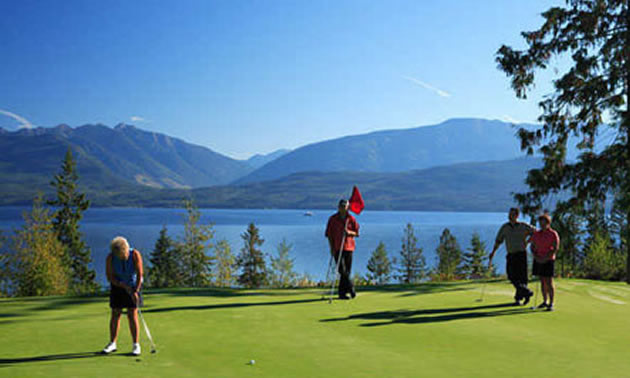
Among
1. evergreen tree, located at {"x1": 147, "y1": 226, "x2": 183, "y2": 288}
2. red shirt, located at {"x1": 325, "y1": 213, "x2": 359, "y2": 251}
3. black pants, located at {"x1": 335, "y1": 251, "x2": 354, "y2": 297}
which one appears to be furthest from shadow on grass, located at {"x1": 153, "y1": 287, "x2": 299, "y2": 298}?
evergreen tree, located at {"x1": 147, "y1": 226, "x2": 183, "y2": 288}

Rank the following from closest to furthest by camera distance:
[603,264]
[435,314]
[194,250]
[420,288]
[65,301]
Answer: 1. [435,314]
2. [65,301]
3. [420,288]
4. [603,264]
5. [194,250]

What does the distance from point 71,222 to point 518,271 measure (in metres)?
70.4

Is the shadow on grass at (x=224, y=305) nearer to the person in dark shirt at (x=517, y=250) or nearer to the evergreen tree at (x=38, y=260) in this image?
the person in dark shirt at (x=517, y=250)

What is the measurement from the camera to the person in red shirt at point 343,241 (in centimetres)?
1304

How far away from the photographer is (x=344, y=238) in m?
12.9

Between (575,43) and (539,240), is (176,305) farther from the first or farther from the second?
(575,43)

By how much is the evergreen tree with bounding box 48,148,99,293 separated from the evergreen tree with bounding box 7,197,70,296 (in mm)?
6076

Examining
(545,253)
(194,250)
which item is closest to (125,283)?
(545,253)

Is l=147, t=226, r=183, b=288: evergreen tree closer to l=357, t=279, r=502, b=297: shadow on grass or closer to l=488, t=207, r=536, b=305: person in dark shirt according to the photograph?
l=357, t=279, r=502, b=297: shadow on grass

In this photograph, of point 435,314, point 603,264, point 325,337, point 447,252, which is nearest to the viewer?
point 325,337

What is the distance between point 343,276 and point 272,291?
9.48 feet

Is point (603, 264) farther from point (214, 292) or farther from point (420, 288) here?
point (214, 292)

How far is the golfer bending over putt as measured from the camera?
7395 mm

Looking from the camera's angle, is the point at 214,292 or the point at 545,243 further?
the point at 214,292
